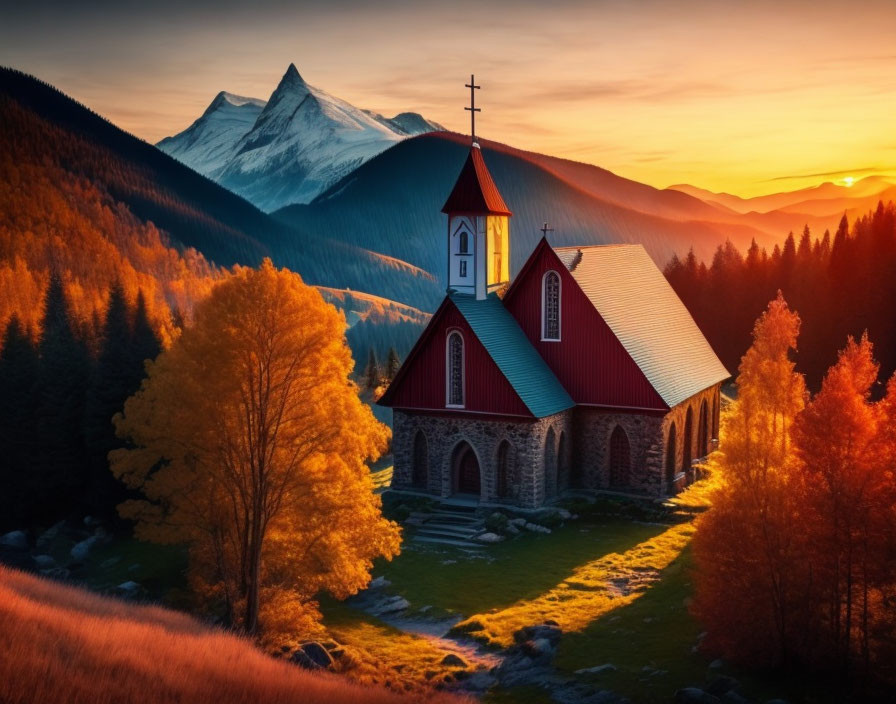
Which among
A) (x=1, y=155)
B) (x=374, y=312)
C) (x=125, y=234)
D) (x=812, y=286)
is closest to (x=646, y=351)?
(x=812, y=286)

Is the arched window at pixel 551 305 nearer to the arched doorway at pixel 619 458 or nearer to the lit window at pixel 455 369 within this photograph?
the lit window at pixel 455 369

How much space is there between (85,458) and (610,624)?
27847 millimetres

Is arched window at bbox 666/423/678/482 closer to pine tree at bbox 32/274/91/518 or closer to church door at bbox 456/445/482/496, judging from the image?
church door at bbox 456/445/482/496

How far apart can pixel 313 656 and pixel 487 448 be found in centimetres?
1579

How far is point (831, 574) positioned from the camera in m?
19.1

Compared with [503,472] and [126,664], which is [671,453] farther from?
[126,664]

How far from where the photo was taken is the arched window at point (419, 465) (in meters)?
39.0

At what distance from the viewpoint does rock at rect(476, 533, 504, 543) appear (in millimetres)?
33562

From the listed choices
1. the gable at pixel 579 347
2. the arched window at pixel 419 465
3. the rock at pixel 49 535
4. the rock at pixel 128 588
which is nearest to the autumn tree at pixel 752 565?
the gable at pixel 579 347

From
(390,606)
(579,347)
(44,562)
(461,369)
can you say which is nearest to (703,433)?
(579,347)

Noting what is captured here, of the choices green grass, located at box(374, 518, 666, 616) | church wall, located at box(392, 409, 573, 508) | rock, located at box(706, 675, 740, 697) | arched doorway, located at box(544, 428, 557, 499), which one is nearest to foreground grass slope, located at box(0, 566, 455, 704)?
rock, located at box(706, 675, 740, 697)

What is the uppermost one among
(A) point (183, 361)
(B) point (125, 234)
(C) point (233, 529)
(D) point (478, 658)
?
(B) point (125, 234)

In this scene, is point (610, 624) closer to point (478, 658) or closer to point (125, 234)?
point (478, 658)

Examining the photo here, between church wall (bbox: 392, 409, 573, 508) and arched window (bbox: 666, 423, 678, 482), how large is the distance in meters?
4.27
